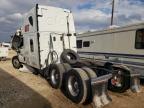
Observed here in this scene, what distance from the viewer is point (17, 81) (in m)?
10.1

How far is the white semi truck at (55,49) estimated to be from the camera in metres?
7.23

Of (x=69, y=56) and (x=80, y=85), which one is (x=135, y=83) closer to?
(x=80, y=85)

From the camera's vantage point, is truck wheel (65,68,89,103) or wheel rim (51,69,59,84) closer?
truck wheel (65,68,89,103)

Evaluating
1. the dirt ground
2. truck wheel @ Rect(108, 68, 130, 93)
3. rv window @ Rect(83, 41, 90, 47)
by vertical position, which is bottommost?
the dirt ground

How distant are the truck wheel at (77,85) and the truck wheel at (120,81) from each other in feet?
6.18

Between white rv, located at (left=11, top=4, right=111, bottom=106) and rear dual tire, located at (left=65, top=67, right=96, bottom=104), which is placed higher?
white rv, located at (left=11, top=4, right=111, bottom=106)

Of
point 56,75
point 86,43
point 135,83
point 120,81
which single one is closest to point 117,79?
point 120,81

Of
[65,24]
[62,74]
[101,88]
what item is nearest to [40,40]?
[65,24]

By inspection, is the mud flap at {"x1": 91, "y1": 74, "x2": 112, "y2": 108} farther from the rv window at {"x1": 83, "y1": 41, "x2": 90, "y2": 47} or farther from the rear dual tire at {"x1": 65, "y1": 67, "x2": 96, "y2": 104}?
the rv window at {"x1": 83, "y1": 41, "x2": 90, "y2": 47}

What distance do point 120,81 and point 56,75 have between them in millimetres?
2608

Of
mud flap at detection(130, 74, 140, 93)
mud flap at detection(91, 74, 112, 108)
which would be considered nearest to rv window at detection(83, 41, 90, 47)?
mud flap at detection(130, 74, 140, 93)

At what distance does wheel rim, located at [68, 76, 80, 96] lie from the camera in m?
6.70

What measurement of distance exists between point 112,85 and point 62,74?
2209 mm

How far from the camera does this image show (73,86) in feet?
23.0
